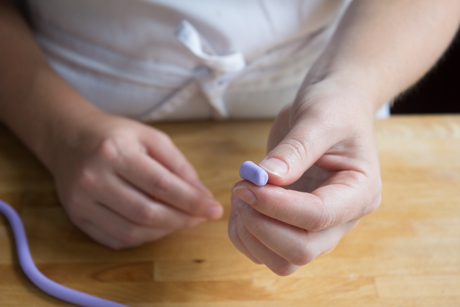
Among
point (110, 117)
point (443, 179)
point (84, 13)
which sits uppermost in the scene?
point (84, 13)

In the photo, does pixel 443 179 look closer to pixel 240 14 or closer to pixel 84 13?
pixel 240 14

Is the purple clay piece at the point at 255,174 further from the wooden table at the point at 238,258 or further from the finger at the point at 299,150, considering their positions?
the wooden table at the point at 238,258

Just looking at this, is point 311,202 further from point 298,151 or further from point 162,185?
point 162,185

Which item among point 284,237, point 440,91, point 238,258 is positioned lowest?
point 440,91

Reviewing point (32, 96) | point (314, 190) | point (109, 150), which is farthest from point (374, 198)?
point (32, 96)

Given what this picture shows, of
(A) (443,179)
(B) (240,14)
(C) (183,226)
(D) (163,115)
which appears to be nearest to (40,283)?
(C) (183,226)

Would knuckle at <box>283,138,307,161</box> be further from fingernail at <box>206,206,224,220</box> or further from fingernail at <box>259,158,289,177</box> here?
fingernail at <box>206,206,224,220</box>

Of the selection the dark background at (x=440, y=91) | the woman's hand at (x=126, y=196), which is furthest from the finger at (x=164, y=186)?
the dark background at (x=440, y=91)
